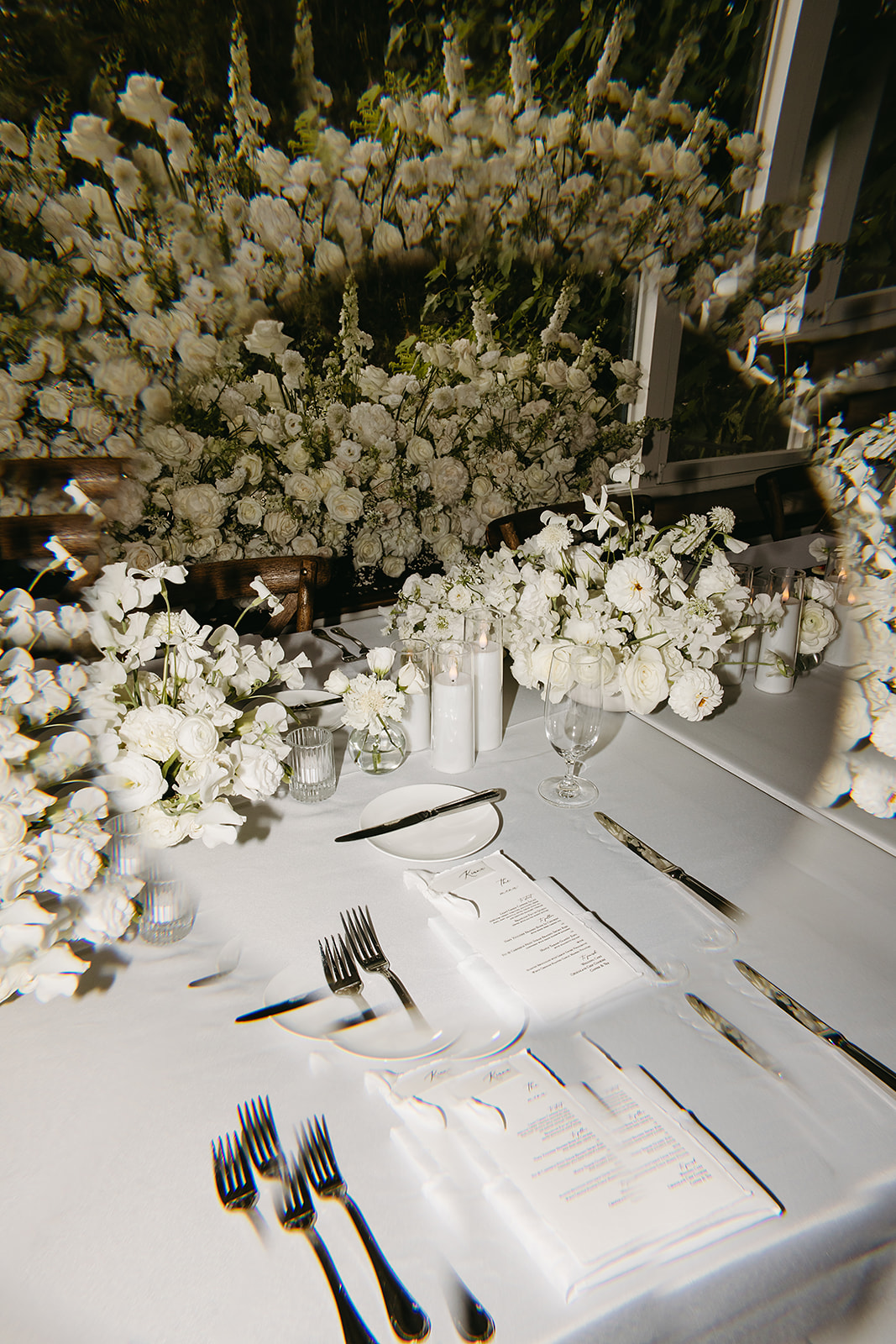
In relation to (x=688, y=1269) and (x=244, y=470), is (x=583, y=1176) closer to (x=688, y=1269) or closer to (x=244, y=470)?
(x=688, y=1269)

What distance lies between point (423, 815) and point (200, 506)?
3.51ft

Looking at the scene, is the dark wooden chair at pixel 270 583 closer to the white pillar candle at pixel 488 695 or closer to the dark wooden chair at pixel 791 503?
the white pillar candle at pixel 488 695

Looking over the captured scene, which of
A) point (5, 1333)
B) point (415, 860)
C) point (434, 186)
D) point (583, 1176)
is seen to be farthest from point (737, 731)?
point (434, 186)

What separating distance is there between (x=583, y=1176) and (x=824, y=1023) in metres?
0.29

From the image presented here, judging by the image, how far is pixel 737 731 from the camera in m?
1.22

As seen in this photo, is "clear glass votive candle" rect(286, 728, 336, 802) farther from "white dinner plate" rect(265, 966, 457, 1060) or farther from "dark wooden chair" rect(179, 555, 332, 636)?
"dark wooden chair" rect(179, 555, 332, 636)

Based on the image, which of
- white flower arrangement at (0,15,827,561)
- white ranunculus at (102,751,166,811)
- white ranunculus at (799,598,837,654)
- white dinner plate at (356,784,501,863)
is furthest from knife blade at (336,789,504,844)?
white flower arrangement at (0,15,827,561)

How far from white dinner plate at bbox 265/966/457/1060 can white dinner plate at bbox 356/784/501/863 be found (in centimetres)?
21

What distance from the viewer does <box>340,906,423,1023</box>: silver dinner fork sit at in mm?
725

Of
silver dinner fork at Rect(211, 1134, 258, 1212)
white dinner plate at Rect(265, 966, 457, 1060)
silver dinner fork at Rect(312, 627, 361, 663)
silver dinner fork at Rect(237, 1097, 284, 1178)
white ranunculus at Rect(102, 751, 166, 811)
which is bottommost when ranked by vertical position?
silver dinner fork at Rect(211, 1134, 258, 1212)

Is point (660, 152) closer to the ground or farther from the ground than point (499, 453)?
farther from the ground

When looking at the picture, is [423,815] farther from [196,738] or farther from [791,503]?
[791,503]

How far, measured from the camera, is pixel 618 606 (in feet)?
3.66

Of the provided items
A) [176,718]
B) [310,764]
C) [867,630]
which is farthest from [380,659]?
[867,630]
